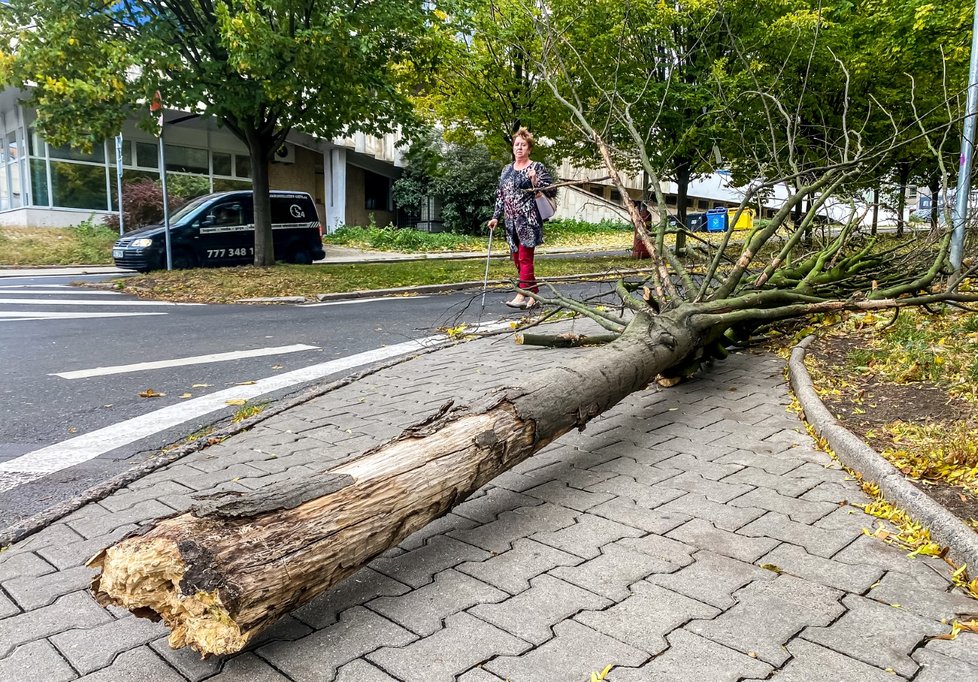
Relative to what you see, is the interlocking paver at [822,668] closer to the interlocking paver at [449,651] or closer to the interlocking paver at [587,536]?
the interlocking paver at [449,651]

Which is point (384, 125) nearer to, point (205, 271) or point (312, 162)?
point (205, 271)

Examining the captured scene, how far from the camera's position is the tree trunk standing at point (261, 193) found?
47.7 ft

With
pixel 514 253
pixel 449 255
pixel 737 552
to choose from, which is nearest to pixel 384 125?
pixel 514 253

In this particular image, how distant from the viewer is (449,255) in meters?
23.6

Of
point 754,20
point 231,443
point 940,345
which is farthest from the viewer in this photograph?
point 754,20

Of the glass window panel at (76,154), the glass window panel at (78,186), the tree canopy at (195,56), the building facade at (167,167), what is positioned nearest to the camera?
the tree canopy at (195,56)

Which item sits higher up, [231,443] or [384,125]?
[384,125]

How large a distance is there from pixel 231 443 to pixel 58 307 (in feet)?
25.0

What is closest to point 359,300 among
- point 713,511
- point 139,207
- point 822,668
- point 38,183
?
point 713,511

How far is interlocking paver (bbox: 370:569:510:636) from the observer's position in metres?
2.44

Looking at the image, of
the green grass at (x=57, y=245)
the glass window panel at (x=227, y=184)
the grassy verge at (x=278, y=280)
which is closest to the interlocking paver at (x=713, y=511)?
the grassy verge at (x=278, y=280)

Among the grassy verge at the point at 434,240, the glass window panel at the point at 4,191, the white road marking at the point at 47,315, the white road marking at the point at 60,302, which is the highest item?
the glass window panel at the point at 4,191

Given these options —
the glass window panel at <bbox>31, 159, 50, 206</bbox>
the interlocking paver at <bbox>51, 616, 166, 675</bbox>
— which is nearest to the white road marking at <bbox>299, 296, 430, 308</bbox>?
the interlocking paver at <bbox>51, 616, 166, 675</bbox>

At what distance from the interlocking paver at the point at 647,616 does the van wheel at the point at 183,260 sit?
1490cm
